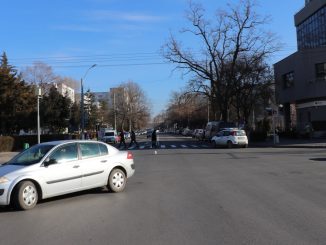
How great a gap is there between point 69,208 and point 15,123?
46.0 metres

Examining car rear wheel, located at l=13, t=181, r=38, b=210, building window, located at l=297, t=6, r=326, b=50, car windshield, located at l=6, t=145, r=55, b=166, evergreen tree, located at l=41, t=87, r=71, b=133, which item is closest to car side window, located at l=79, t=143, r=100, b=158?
car windshield, located at l=6, t=145, r=55, b=166

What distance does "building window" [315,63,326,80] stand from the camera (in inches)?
1886

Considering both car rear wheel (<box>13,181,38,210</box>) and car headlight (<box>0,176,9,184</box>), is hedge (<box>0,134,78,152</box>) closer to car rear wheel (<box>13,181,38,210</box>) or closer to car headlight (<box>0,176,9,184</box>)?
car rear wheel (<box>13,181,38,210</box>)

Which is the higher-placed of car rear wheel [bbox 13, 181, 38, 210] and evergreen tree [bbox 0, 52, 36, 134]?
evergreen tree [bbox 0, 52, 36, 134]

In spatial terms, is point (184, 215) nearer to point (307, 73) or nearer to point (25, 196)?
point (25, 196)

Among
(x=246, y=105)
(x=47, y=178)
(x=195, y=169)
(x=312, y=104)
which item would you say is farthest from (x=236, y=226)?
(x=246, y=105)

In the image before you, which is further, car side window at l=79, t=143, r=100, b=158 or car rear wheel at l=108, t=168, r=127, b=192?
car rear wheel at l=108, t=168, r=127, b=192

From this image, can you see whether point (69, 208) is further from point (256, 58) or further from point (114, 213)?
point (256, 58)

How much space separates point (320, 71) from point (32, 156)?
136 feet

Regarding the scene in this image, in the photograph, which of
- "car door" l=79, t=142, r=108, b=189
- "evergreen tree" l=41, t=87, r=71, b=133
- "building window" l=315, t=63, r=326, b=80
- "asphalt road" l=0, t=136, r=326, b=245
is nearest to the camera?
"asphalt road" l=0, t=136, r=326, b=245

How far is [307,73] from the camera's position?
161 feet

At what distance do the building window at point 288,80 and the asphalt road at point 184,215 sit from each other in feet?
135

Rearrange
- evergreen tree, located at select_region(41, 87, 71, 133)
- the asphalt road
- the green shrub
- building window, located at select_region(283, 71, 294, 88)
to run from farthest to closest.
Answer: evergreen tree, located at select_region(41, 87, 71, 133), building window, located at select_region(283, 71, 294, 88), the green shrub, the asphalt road

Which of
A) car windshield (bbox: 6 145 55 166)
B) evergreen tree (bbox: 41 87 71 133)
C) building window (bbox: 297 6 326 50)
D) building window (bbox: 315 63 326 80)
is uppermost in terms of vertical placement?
building window (bbox: 297 6 326 50)
